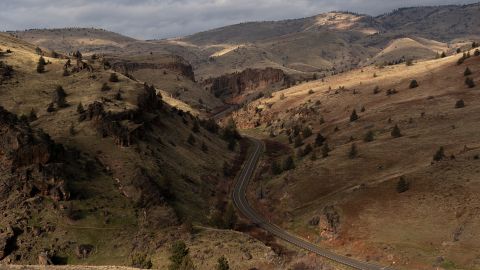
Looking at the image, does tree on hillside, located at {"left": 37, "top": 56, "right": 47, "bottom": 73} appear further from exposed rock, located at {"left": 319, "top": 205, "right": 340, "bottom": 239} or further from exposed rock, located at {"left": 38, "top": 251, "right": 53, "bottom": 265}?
exposed rock, located at {"left": 319, "top": 205, "right": 340, "bottom": 239}

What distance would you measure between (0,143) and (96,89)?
49.4 m

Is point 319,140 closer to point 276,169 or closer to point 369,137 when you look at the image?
point 369,137

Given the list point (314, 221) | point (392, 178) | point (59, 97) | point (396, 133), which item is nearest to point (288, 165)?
point (396, 133)

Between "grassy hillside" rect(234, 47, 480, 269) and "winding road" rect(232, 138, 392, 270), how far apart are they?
2067mm

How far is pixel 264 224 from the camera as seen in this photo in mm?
94125

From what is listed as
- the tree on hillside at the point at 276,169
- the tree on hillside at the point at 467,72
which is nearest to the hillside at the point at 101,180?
the tree on hillside at the point at 276,169

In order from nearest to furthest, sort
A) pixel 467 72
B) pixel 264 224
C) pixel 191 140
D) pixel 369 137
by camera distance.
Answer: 1. pixel 264 224
2. pixel 369 137
3. pixel 191 140
4. pixel 467 72

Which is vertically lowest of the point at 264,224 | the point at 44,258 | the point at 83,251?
the point at 264,224

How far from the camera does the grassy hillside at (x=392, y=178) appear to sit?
73500 millimetres

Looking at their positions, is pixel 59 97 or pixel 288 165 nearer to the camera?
pixel 59 97

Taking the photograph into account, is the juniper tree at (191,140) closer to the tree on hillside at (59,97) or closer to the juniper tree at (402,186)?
the tree on hillside at (59,97)

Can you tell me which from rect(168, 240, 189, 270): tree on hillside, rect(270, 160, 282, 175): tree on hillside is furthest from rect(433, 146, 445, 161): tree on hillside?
rect(168, 240, 189, 270): tree on hillside

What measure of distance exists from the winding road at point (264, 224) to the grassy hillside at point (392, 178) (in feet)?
6.78

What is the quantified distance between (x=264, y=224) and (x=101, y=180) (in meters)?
33.2
